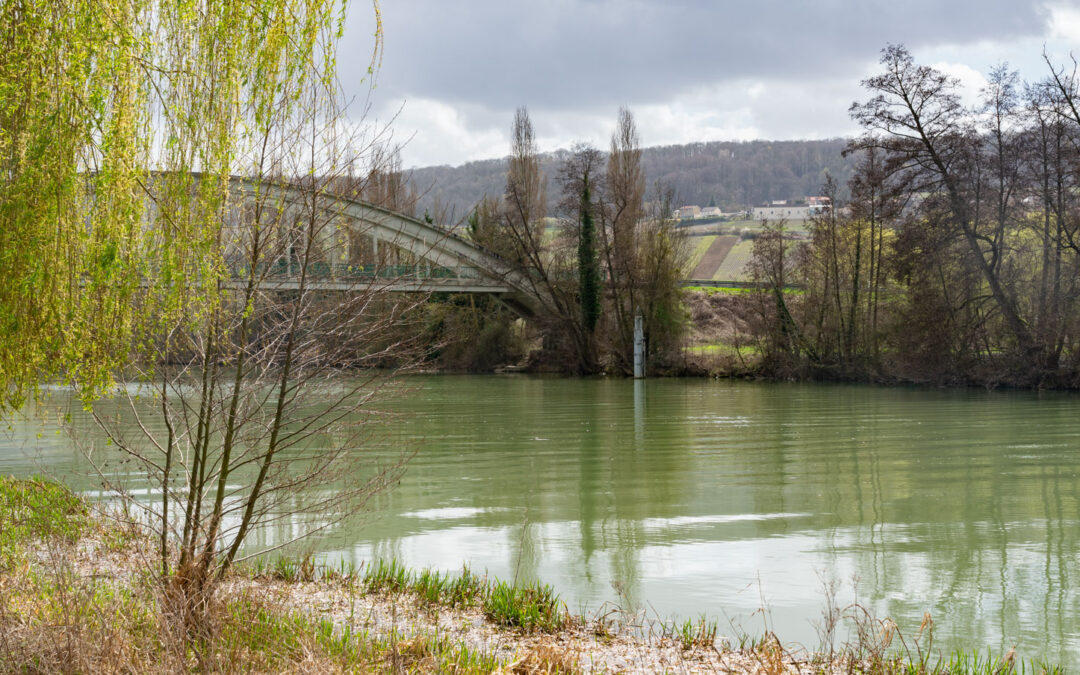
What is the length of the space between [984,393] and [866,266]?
8.71m

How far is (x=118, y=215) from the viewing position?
5215 millimetres

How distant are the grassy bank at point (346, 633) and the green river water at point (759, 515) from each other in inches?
20.0

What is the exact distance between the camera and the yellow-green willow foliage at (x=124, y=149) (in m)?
5.13

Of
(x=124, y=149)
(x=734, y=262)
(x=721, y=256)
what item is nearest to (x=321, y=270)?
(x=124, y=149)

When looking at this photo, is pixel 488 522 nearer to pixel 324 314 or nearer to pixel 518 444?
pixel 324 314

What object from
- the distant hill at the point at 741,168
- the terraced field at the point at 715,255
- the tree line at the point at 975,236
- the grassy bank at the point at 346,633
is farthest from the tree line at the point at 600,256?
the distant hill at the point at 741,168

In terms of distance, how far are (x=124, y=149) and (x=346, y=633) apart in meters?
2.77

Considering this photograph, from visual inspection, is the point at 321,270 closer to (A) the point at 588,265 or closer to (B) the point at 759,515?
(B) the point at 759,515

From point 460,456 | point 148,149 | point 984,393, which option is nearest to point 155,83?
point 148,149

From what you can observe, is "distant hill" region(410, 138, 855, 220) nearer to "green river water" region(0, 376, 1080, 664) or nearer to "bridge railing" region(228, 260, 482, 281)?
"green river water" region(0, 376, 1080, 664)

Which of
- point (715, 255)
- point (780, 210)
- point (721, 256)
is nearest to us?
point (721, 256)

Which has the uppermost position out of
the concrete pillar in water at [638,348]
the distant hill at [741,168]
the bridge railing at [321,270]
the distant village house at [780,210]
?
the distant hill at [741,168]

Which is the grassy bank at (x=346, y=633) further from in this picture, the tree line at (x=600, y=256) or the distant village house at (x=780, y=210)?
the distant village house at (x=780, y=210)

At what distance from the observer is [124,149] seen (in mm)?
5156
